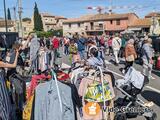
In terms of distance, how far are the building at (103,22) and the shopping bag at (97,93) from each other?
8237 centimetres

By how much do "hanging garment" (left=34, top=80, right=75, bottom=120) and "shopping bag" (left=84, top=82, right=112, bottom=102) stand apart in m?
1.18

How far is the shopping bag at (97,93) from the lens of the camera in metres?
7.24

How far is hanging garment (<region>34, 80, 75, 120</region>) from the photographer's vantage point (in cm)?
600

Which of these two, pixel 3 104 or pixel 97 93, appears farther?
pixel 97 93

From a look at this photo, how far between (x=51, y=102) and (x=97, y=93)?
59.1 inches

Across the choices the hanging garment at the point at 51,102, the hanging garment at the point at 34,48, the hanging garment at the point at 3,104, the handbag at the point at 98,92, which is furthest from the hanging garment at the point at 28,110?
the hanging garment at the point at 34,48

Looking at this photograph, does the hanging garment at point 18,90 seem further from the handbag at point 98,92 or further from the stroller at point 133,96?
the stroller at point 133,96

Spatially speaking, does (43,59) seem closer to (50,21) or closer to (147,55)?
(147,55)

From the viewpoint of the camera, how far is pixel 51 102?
601cm

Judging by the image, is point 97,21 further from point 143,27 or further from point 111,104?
point 111,104

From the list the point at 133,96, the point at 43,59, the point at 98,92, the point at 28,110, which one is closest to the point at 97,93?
the point at 98,92

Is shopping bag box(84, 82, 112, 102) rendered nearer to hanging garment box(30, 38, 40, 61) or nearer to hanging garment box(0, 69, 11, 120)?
hanging garment box(0, 69, 11, 120)

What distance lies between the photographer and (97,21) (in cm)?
9525

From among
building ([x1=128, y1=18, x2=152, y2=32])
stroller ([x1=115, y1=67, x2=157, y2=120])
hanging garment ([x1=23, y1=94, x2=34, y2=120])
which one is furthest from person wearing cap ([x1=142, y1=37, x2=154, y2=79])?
building ([x1=128, y1=18, x2=152, y2=32])
